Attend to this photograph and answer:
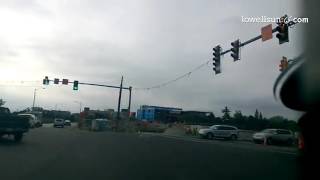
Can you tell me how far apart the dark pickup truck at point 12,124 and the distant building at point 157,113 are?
8802cm

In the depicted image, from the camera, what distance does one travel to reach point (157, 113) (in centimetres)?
12025

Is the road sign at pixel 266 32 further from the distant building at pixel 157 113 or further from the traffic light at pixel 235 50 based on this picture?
the distant building at pixel 157 113

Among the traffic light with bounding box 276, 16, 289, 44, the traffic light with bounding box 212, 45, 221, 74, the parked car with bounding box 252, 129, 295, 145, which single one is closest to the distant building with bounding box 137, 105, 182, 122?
the parked car with bounding box 252, 129, 295, 145

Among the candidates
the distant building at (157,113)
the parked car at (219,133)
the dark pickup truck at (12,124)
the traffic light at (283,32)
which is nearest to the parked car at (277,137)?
the parked car at (219,133)

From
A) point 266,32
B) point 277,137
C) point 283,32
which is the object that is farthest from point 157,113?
point 283,32

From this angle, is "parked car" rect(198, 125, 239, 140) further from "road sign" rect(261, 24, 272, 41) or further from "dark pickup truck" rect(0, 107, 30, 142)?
"road sign" rect(261, 24, 272, 41)

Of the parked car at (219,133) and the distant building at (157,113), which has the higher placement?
the distant building at (157,113)

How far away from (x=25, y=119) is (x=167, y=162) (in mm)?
13599

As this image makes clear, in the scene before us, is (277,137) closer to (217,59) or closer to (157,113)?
(217,59)

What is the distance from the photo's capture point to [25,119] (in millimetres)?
29359

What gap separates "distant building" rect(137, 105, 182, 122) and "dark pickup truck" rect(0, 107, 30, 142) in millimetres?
88016

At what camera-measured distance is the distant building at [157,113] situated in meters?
118

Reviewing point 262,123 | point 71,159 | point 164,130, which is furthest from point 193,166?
point 262,123

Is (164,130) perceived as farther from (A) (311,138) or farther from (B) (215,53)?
(A) (311,138)
